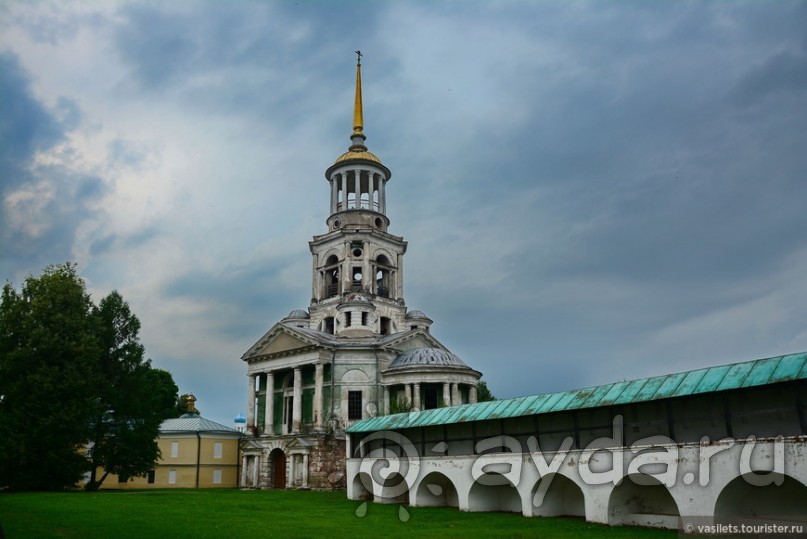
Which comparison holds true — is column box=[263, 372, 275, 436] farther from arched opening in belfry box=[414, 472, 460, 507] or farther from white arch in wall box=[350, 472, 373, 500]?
arched opening in belfry box=[414, 472, 460, 507]

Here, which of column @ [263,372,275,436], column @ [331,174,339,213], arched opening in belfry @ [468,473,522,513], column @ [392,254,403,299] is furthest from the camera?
column @ [331,174,339,213]

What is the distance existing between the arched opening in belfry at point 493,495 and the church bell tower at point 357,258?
24.2 metres

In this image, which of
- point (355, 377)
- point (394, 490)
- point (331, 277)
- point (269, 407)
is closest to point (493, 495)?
point (394, 490)

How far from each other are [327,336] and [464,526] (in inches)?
1133

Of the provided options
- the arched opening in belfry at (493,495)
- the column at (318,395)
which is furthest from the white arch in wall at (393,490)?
the column at (318,395)

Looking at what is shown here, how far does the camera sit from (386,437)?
101 feet

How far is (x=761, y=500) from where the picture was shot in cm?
1831

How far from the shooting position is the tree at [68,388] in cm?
3450

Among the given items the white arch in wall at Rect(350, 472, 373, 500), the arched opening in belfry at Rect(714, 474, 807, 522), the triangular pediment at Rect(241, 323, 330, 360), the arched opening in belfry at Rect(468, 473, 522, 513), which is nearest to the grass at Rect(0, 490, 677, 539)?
the arched opening in belfry at Rect(468, 473, 522, 513)

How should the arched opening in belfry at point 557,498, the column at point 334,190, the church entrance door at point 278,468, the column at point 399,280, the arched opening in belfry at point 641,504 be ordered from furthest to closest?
the column at point 334,190, the column at point 399,280, the church entrance door at point 278,468, the arched opening in belfry at point 557,498, the arched opening in belfry at point 641,504

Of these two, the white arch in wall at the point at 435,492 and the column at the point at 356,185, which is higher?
the column at the point at 356,185

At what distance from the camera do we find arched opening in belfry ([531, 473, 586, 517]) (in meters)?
23.0

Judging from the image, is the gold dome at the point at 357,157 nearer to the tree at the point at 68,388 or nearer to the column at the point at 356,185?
the column at the point at 356,185

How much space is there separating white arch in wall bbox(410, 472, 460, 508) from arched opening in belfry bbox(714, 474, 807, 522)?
11.8 meters
